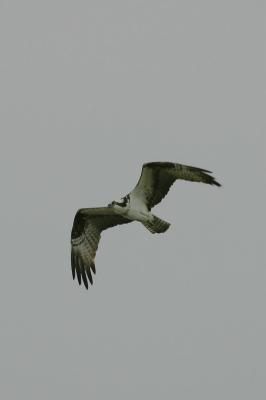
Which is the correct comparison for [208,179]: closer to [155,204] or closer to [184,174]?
[184,174]

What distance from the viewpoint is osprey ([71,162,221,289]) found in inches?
581

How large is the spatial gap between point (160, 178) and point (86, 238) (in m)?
2.29

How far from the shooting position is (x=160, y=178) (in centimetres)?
1513

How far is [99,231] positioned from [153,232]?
53.5 inches

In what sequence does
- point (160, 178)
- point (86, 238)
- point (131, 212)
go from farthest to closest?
point (86, 238), point (131, 212), point (160, 178)

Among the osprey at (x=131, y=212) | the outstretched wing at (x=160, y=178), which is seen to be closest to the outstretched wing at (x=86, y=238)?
the osprey at (x=131, y=212)

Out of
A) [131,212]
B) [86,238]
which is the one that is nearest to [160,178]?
[131,212]

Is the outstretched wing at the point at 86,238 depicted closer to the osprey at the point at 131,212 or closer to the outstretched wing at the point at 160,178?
the osprey at the point at 131,212

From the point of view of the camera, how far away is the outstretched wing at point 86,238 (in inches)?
656

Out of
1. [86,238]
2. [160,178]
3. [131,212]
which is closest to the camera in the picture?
[160,178]

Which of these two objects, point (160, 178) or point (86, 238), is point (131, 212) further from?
point (86, 238)

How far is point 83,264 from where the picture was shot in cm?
1683

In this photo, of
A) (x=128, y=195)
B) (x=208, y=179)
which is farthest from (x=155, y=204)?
(x=208, y=179)

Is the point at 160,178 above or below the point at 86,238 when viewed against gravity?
above
